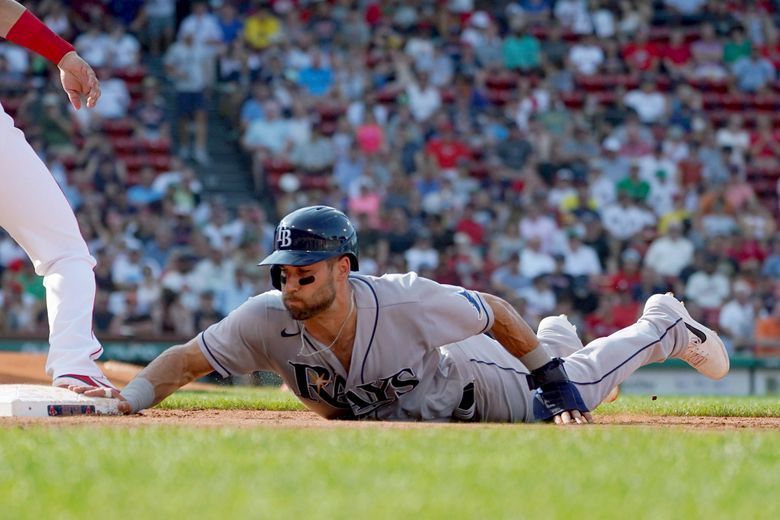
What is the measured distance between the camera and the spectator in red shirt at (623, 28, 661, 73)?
1938 centimetres

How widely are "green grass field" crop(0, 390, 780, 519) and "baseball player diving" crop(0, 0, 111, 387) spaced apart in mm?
653

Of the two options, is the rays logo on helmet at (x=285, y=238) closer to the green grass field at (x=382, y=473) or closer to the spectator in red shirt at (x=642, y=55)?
the green grass field at (x=382, y=473)

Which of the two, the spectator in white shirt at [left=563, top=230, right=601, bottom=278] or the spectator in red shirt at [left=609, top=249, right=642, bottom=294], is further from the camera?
the spectator in white shirt at [left=563, top=230, right=601, bottom=278]

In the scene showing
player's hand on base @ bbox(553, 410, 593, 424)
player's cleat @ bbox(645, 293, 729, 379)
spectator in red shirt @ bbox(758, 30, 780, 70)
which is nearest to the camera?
player's hand on base @ bbox(553, 410, 593, 424)

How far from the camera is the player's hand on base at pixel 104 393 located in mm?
5648

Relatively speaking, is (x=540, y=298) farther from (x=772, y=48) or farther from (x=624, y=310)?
(x=772, y=48)

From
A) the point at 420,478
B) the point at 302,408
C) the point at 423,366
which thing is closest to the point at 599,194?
the point at 302,408

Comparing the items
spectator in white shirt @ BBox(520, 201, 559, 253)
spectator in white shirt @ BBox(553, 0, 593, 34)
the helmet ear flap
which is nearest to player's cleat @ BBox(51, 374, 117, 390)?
the helmet ear flap

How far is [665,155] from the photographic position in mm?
17953

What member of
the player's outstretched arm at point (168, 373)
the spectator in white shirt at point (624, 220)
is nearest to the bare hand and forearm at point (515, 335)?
the player's outstretched arm at point (168, 373)

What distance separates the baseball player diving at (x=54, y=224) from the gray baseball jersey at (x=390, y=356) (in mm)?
543

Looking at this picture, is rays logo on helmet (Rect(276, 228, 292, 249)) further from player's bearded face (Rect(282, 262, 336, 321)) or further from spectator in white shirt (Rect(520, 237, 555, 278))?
spectator in white shirt (Rect(520, 237, 555, 278))

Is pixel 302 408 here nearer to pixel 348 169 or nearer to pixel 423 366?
pixel 423 366

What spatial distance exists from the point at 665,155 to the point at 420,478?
577 inches
